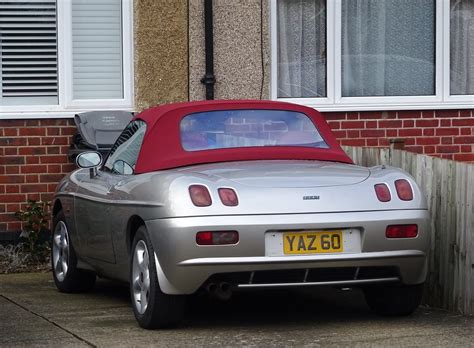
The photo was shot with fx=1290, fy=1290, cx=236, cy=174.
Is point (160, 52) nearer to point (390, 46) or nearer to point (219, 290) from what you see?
point (390, 46)

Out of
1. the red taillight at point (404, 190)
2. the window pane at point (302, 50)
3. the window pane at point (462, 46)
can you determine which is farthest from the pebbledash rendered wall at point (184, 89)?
the red taillight at point (404, 190)

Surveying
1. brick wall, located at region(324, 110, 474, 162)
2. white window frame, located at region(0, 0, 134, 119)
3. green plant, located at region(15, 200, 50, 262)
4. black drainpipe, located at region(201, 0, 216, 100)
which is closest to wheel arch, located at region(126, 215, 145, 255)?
green plant, located at region(15, 200, 50, 262)

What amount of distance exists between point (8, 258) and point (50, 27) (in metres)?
2.35

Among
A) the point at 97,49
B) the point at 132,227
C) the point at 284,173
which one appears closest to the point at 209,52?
the point at 97,49

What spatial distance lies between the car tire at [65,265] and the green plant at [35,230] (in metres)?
2.08

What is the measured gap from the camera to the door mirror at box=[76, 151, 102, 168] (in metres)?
8.88

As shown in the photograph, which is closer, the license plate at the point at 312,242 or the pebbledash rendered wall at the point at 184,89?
the license plate at the point at 312,242

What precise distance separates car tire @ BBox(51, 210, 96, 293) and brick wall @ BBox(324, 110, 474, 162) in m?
4.15

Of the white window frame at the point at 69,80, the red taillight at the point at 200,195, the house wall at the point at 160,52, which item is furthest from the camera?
the house wall at the point at 160,52

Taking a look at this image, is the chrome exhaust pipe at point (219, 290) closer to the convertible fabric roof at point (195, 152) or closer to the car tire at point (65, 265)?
the convertible fabric roof at point (195, 152)

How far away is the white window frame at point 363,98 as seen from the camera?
12945 millimetres

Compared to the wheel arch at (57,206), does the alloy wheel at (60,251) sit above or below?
below

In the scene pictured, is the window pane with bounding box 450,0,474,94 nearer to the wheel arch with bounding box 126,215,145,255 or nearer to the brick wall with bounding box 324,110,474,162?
the brick wall with bounding box 324,110,474,162

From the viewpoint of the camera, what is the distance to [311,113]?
329 inches
